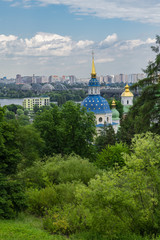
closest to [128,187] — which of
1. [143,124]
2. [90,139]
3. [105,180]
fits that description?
[105,180]

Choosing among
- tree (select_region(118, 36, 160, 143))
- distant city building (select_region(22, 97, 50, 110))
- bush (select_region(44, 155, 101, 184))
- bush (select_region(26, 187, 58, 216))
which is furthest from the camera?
distant city building (select_region(22, 97, 50, 110))

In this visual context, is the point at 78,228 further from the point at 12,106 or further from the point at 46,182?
the point at 12,106

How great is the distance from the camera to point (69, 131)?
72.4 ft

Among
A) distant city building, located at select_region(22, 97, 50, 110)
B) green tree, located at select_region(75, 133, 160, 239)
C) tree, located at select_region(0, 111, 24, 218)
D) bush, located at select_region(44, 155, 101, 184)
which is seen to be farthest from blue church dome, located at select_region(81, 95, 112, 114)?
distant city building, located at select_region(22, 97, 50, 110)

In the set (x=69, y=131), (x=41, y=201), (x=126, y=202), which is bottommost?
(x=41, y=201)

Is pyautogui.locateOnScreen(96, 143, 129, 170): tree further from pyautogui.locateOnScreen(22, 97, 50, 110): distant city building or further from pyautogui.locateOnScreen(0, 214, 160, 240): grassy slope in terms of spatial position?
pyautogui.locateOnScreen(22, 97, 50, 110): distant city building

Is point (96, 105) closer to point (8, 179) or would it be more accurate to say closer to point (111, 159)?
point (111, 159)

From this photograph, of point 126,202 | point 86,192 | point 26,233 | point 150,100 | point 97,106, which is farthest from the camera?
point 97,106

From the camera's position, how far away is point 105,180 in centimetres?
908

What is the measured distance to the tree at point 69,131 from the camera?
21.8m

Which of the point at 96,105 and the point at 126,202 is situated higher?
the point at 96,105

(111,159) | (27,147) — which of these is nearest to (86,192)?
(27,147)

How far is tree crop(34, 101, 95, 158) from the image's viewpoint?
2180 centimetres

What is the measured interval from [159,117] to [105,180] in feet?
29.8
